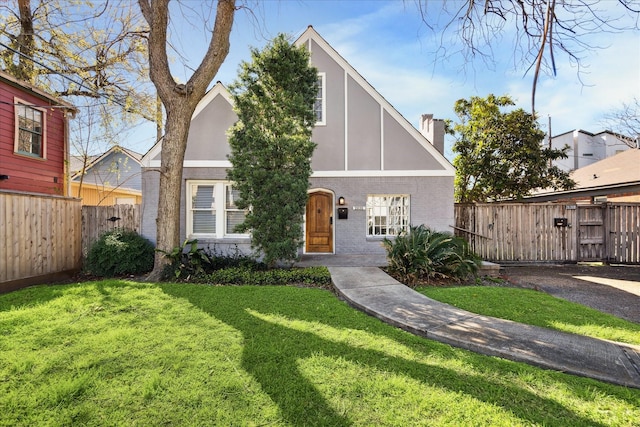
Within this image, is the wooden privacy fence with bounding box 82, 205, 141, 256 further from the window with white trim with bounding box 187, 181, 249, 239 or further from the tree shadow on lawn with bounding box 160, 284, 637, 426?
the tree shadow on lawn with bounding box 160, 284, 637, 426

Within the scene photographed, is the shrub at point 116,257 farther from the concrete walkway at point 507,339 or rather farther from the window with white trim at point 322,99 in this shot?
the window with white trim at point 322,99

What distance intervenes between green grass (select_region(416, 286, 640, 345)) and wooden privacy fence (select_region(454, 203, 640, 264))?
418 cm

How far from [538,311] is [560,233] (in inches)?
262

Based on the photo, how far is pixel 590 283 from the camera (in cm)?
700

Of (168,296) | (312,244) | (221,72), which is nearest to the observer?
(168,296)

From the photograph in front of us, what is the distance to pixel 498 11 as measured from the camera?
3240 millimetres

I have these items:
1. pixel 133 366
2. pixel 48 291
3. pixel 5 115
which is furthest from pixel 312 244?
pixel 5 115

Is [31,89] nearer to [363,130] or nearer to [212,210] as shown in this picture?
[212,210]

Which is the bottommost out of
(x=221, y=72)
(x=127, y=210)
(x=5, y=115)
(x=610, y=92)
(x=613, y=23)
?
(x=127, y=210)

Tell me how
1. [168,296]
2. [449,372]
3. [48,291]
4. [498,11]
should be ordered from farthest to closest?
[48,291], [168,296], [498,11], [449,372]

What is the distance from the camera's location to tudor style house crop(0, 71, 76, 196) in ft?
29.3

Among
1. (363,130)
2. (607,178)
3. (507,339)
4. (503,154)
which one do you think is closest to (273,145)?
(363,130)

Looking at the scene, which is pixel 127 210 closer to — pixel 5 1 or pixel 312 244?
pixel 312 244

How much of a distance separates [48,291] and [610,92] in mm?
9107
